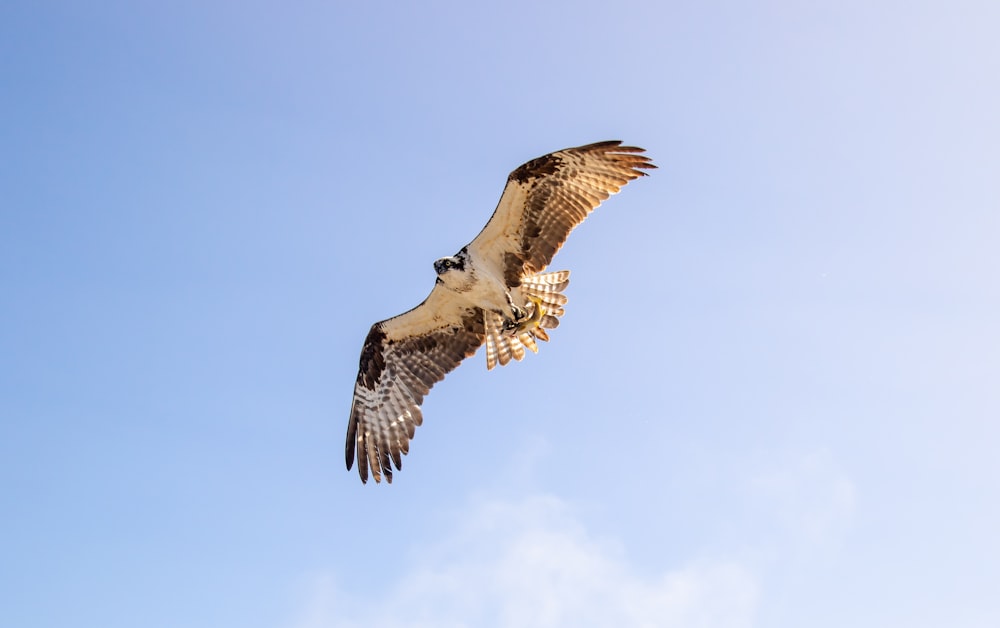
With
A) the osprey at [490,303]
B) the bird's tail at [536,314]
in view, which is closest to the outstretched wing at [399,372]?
the osprey at [490,303]

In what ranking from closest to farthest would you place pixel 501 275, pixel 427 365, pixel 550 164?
pixel 550 164, pixel 501 275, pixel 427 365

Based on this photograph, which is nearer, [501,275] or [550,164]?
[550,164]

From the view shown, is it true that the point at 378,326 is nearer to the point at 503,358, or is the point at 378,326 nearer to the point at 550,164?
the point at 503,358

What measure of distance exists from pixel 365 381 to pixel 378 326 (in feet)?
2.94

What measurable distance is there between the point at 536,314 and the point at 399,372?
2.40 metres

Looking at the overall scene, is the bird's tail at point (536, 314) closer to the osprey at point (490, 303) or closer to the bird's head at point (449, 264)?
the osprey at point (490, 303)

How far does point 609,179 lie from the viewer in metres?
12.0

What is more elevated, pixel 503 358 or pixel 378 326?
pixel 378 326

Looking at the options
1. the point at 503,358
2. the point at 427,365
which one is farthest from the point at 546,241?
the point at 427,365

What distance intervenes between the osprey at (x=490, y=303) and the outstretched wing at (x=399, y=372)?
1 cm

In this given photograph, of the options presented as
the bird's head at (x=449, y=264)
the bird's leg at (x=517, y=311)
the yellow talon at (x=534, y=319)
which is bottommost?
the yellow talon at (x=534, y=319)

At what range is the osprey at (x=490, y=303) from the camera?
12039 millimetres

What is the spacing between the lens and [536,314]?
12.7 metres

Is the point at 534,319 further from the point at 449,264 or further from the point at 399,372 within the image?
the point at 399,372
